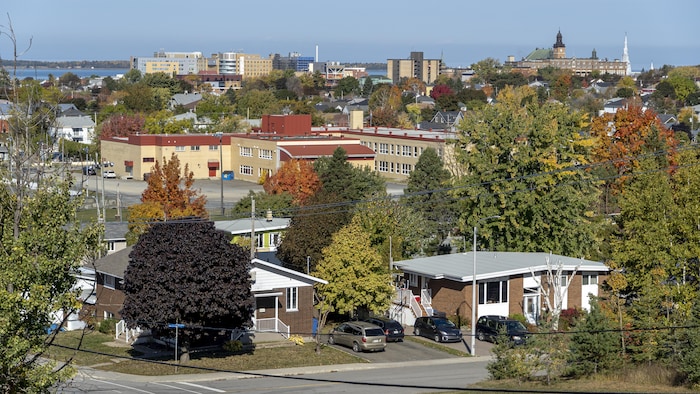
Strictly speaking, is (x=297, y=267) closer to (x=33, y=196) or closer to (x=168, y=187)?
(x=168, y=187)

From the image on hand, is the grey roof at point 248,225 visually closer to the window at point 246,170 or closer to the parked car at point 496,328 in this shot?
the parked car at point 496,328

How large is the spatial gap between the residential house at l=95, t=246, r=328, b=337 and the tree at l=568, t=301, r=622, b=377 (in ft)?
42.1

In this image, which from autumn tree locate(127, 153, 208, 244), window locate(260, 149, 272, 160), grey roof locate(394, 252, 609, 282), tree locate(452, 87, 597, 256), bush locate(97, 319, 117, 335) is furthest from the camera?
window locate(260, 149, 272, 160)

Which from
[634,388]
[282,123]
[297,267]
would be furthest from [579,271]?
[282,123]

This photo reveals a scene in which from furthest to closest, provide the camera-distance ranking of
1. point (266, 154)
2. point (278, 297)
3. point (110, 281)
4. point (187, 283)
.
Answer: point (266, 154) < point (110, 281) < point (278, 297) < point (187, 283)

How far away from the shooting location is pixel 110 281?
1923 inches

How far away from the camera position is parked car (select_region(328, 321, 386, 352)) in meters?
43.7

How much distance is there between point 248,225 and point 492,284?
18008 millimetres

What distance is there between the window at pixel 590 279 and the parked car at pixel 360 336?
13.1m

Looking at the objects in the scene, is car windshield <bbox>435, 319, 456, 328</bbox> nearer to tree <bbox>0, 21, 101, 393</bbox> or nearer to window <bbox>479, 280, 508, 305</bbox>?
window <bbox>479, 280, 508, 305</bbox>

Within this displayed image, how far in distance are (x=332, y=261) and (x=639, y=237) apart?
42.8 ft

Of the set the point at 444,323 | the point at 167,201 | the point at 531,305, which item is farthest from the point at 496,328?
the point at 167,201

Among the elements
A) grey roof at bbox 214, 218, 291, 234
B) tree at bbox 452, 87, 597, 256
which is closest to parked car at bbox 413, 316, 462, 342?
tree at bbox 452, 87, 597, 256

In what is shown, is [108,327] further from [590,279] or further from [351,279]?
[590,279]
